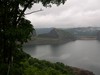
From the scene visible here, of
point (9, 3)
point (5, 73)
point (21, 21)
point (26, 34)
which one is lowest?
point (5, 73)

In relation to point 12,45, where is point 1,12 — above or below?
above

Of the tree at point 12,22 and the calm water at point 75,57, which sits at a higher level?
the tree at point 12,22

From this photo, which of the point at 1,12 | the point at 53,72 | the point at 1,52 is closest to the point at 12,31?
the point at 1,12

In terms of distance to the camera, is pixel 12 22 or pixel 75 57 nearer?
pixel 12 22

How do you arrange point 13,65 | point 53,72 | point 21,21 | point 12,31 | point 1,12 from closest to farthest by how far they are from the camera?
point 12,31, point 1,12, point 21,21, point 13,65, point 53,72

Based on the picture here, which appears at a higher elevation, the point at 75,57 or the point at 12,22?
the point at 12,22

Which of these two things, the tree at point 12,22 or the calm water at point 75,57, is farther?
the calm water at point 75,57

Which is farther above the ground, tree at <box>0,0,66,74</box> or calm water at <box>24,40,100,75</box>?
tree at <box>0,0,66,74</box>

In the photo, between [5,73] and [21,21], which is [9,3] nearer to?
[21,21]

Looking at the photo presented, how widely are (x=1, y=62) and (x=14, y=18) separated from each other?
322cm

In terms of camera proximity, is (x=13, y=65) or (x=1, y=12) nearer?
(x=1, y=12)

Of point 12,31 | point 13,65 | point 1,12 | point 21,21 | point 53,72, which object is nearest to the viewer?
point 12,31

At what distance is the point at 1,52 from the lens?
1475 centimetres

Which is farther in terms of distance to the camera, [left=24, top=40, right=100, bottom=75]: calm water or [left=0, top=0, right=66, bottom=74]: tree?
[left=24, top=40, right=100, bottom=75]: calm water
